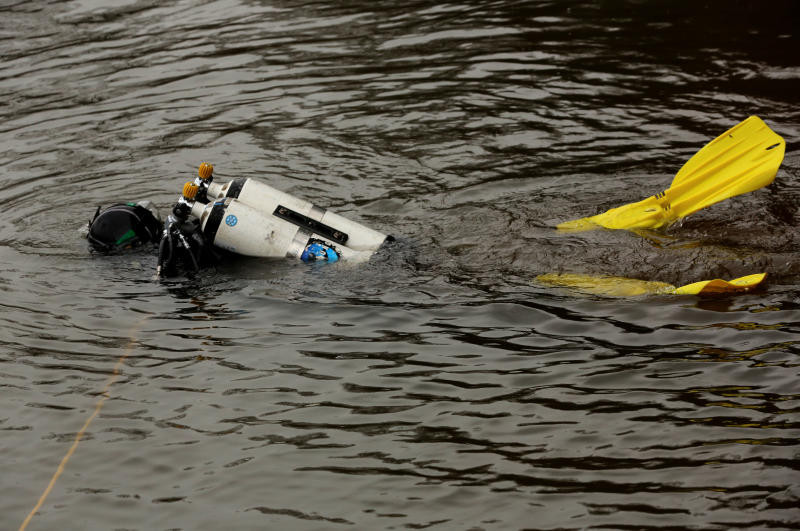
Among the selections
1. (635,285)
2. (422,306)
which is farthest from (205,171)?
(635,285)

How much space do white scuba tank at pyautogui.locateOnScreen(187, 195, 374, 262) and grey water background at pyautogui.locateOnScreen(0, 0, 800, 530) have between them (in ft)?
0.47

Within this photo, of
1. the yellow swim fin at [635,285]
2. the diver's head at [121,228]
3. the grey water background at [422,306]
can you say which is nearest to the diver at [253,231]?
the grey water background at [422,306]

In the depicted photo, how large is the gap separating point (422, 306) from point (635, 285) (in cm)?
158

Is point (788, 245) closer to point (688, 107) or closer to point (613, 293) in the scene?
point (613, 293)

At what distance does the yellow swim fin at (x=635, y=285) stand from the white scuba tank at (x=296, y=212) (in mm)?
1535

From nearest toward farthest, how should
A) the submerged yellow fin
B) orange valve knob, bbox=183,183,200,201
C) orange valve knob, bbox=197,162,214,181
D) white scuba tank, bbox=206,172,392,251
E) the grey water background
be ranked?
the grey water background < the submerged yellow fin < orange valve knob, bbox=183,183,200,201 < orange valve knob, bbox=197,162,214,181 < white scuba tank, bbox=206,172,392,251

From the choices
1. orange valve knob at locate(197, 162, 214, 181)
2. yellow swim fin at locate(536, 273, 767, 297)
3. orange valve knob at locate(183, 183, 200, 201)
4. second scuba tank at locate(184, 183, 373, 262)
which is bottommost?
yellow swim fin at locate(536, 273, 767, 297)

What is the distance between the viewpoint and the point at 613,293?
6.37 m

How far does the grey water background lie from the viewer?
4602mm

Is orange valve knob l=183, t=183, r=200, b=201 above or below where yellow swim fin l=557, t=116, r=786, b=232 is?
above

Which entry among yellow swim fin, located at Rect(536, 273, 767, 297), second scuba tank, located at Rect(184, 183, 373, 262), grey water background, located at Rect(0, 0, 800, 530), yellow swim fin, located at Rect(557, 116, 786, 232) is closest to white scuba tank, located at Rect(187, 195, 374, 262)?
second scuba tank, located at Rect(184, 183, 373, 262)

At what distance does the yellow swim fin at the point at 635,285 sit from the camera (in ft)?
19.9

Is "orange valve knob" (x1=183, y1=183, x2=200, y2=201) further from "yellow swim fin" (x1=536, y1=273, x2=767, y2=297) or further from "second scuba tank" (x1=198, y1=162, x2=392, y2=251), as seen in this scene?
"yellow swim fin" (x1=536, y1=273, x2=767, y2=297)

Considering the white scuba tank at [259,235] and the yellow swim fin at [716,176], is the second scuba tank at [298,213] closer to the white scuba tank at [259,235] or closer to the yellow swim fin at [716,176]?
the white scuba tank at [259,235]
